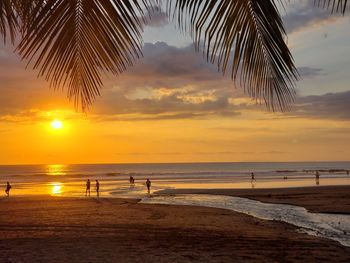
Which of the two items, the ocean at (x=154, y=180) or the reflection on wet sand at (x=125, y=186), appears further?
the ocean at (x=154, y=180)

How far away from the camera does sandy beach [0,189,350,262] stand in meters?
11.6

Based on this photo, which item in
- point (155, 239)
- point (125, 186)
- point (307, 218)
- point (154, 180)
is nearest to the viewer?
point (155, 239)

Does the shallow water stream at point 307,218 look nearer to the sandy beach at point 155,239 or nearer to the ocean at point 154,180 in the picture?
the sandy beach at point 155,239

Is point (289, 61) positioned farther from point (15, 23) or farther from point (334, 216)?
point (334, 216)

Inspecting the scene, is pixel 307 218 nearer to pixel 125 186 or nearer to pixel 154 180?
pixel 125 186

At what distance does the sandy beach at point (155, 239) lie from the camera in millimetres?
11602

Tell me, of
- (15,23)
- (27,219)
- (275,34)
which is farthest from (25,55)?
(27,219)

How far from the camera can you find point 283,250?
1243 centimetres

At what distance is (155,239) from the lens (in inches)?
554

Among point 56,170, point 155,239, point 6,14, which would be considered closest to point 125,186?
point 155,239

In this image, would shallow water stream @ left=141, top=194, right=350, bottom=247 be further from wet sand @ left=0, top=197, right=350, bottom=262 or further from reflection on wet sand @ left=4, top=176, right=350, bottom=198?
reflection on wet sand @ left=4, top=176, right=350, bottom=198

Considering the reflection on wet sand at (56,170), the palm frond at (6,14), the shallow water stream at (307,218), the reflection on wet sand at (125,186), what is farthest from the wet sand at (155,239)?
the reflection on wet sand at (56,170)

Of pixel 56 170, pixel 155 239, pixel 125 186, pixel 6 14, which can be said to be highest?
pixel 56 170

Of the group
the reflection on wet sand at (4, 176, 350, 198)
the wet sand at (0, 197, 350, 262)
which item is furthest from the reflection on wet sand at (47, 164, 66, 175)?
the wet sand at (0, 197, 350, 262)
